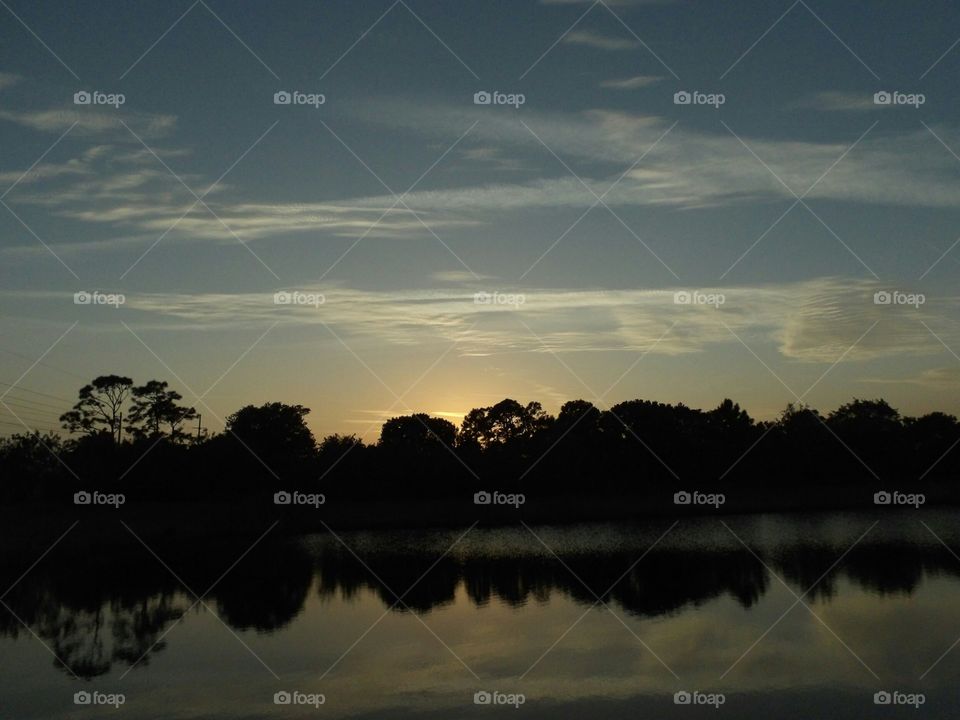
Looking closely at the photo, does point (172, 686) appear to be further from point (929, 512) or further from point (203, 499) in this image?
point (929, 512)

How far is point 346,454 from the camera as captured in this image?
4759cm

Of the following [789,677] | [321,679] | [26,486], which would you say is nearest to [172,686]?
[321,679]

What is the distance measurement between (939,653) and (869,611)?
11.7 ft
